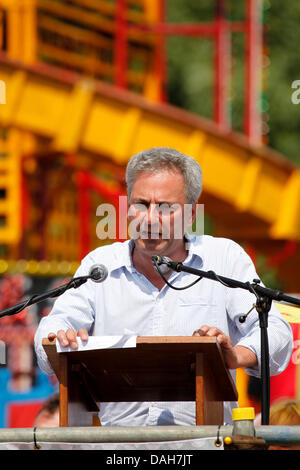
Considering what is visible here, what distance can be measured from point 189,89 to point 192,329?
2140 cm

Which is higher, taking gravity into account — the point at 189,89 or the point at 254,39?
the point at 189,89

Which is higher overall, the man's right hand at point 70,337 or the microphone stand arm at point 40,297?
the microphone stand arm at point 40,297

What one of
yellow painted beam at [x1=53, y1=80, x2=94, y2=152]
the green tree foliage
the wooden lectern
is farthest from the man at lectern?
the green tree foliage

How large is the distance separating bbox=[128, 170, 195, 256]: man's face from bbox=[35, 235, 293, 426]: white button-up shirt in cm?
17

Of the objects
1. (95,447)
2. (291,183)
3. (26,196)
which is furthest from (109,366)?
(26,196)

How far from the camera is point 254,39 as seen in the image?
45.2ft

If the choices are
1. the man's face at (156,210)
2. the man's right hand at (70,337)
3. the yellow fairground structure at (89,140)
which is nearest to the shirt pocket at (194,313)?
the man's face at (156,210)

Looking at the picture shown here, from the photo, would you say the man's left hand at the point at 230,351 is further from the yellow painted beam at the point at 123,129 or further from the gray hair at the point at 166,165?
the yellow painted beam at the point at 123,129

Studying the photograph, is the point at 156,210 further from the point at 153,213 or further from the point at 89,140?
the point at 89,140

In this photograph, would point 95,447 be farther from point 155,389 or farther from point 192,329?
point 192,329

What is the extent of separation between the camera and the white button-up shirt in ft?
11.0

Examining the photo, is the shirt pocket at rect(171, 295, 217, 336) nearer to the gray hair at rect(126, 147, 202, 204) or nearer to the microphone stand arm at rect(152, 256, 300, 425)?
the gray hair at rect(126, 147, 202, 204)

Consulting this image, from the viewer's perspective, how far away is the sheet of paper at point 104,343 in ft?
8.96

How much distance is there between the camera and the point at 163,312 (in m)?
3.44
